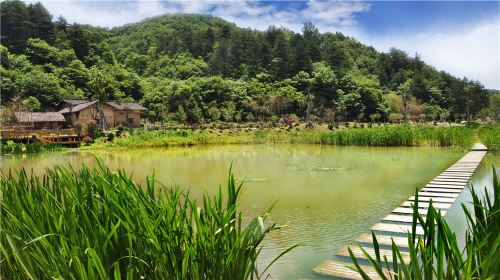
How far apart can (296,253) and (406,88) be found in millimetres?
59062

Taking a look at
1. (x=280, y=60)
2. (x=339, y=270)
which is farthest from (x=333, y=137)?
(x=280, y=60)

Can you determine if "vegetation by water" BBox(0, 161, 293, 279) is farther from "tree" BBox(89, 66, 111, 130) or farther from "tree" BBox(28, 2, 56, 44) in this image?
"tree" BBox(28, 2, 56, 44)

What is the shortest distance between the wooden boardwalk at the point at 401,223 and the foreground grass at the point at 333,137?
8.78 meters

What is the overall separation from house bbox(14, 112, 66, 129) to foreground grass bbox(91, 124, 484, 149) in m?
8.15

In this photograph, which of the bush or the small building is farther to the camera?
the small building

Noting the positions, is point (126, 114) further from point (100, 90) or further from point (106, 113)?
point (100, 90)

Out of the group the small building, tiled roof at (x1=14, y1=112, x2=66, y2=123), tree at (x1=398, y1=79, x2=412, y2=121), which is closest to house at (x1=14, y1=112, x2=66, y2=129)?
tiled roof at (x1=14, y1=112, x2=66, y2=123)

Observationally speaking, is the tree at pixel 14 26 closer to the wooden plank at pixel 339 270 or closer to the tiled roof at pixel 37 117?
the tiled roof at pixel 37 117

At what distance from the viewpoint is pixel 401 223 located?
19.8ft

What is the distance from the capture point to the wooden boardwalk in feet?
13.9

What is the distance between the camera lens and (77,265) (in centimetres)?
214

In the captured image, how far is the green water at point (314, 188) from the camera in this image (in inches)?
213

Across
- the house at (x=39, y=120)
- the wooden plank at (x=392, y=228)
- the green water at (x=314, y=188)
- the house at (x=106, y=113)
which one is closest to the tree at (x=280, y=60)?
the house at (x=106, y=113)

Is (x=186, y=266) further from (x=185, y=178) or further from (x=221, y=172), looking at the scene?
(x=221, y=172)
